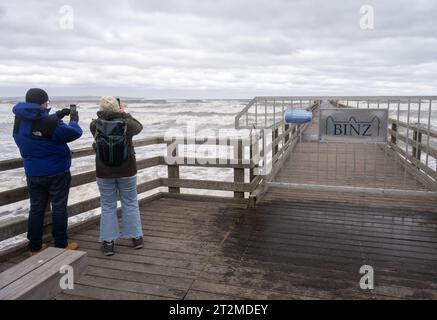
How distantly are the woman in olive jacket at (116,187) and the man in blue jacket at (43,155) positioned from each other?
0.35 metres

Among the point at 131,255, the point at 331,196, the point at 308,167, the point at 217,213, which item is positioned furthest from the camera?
the point at 308,167

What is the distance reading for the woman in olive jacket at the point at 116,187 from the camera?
417cm

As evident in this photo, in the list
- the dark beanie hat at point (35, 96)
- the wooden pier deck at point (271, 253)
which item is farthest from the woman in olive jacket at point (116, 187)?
the dark beanie hat at point (35, 96)

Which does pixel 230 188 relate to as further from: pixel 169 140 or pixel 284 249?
pixel 284 249

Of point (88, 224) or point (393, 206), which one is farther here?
point (393, 206)

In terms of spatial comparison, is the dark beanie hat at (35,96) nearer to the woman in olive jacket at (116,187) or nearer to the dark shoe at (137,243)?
the woman in olive jacket at (116,187)

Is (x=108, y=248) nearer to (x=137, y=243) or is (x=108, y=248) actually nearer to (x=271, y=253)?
(x=137, y=243)

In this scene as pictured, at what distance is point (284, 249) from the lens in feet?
14.6

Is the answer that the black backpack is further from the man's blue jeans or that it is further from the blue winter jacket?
the man's blue jeans

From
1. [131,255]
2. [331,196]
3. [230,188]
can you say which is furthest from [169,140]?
[331,196]

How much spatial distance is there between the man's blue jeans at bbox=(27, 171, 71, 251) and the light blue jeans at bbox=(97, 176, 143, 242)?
393 mm

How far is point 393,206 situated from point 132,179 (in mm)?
4086

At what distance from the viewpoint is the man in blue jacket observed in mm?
4039

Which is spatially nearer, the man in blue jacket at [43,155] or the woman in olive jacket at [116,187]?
the man in blue jacket at [43,155]
